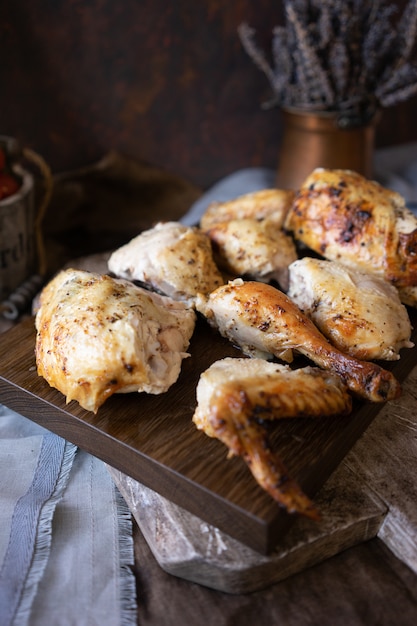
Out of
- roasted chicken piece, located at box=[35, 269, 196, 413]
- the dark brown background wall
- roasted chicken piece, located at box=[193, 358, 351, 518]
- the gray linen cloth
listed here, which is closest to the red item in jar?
the dark brown background wall

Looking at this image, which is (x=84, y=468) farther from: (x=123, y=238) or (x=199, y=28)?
(x=199, y=28)

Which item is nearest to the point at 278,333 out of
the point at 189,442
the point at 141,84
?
the point at 189,442

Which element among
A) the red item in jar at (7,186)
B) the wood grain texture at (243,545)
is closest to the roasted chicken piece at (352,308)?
the wood grain texture at (243,545)

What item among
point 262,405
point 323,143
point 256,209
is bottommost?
point 262,405

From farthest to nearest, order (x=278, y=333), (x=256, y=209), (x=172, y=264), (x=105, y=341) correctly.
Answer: (x=256, y=209), (x=172, y=264), (x=278, y=333), (x=105, y=341)

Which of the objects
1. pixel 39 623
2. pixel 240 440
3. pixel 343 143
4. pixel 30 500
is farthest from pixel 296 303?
pixel 343 143

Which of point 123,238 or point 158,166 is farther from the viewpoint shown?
point 158,166

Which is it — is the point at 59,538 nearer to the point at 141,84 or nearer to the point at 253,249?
the point at 253,249
